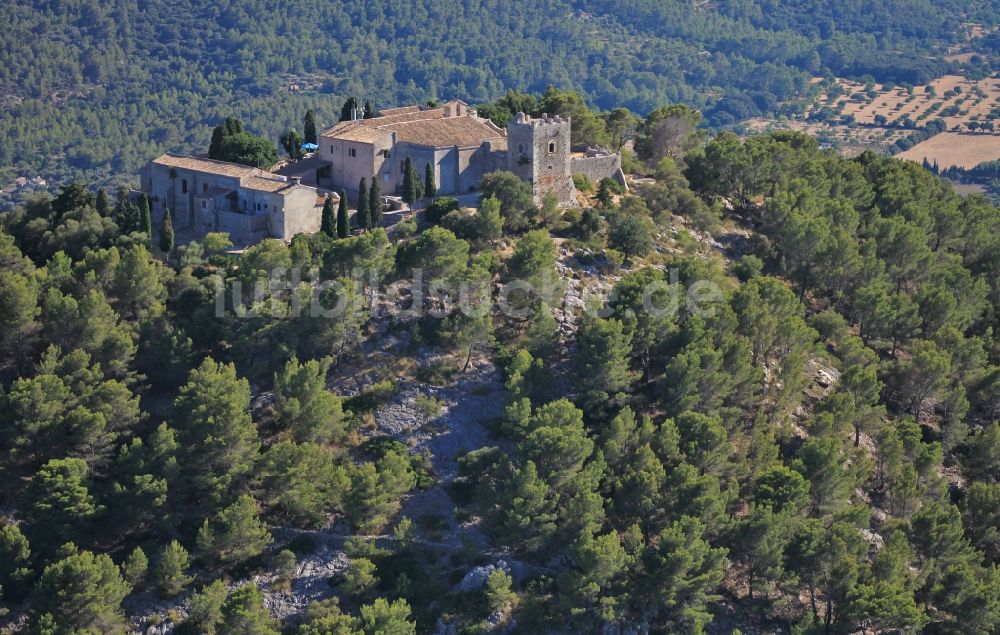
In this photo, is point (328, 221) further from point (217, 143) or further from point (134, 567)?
point (134, 567)

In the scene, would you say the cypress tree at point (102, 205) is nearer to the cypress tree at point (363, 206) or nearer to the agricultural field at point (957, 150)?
the cypress tree at point (363, 206)

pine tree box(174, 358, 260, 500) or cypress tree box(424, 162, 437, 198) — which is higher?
cypress tree box(424, 162, 437, 198)

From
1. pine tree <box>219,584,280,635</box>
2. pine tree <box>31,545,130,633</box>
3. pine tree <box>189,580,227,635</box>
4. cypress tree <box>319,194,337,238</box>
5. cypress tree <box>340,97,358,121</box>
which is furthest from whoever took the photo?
cypress tree <box>340,97,358,121</box>

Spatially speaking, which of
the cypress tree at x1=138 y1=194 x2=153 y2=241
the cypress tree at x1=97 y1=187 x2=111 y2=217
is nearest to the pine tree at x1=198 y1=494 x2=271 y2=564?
the cypress tree at x1=138 y1=194 x2=153 y2=241

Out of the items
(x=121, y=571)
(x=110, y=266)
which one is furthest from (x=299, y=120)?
(x=121, y=571)

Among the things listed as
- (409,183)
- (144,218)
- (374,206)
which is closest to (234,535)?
(144,218)

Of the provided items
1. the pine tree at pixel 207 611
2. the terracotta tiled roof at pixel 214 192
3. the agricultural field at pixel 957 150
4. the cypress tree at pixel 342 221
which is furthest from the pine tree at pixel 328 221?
the agricultural field at pixel 957 150

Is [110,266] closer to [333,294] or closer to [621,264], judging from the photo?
[333,294]

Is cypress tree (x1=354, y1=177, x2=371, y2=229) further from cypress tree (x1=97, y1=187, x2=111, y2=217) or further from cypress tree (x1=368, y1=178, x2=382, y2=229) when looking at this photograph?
cypress tree (x1=97, y1=187, x2=111, y2=217)
